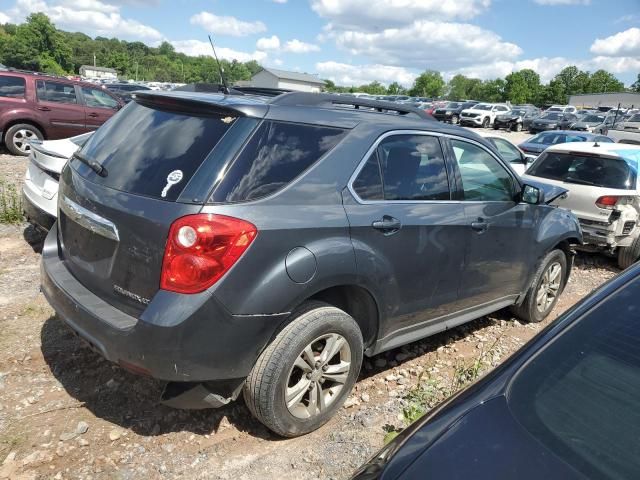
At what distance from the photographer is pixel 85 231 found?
112 inches

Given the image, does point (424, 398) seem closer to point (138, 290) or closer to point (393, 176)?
point (393, 176)

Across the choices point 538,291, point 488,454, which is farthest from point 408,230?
point 538,291

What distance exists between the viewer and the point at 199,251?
237 centimetres

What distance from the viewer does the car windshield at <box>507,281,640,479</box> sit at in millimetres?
1445

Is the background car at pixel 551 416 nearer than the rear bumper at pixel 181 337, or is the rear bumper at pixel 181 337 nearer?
the background car at pixel 551 416

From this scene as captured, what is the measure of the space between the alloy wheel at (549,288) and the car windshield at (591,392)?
9.77 feet

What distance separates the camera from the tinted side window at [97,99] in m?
11.3

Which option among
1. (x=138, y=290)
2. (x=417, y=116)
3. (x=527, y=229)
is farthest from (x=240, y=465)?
(x=527, y=229)

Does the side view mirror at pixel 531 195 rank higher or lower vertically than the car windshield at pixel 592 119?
lower

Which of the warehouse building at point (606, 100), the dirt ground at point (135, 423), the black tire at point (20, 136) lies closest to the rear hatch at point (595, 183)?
the dirt ground at point (135, 423)

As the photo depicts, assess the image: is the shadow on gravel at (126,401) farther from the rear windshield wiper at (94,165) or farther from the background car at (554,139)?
the background car at (554,139)

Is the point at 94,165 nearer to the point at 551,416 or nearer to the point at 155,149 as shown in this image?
the point at 155,149

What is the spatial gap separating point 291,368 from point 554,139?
1536cm

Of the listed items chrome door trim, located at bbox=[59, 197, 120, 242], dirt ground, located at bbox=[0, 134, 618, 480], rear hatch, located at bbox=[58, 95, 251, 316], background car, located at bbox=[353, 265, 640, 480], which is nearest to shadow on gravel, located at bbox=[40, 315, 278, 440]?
dirt ground, located at bbox=[0, 134, 618, 480]
